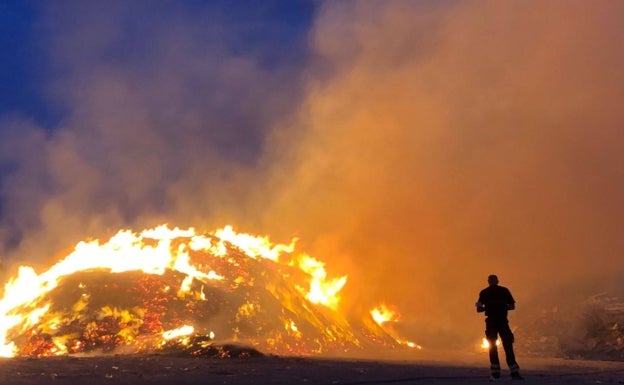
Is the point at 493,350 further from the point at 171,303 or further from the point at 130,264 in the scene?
the point at 130,264

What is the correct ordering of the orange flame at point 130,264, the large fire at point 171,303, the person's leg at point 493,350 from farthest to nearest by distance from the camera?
the orange flame at point 130,264 < the large fire at point 171,303 < the person's leg at point 493,350

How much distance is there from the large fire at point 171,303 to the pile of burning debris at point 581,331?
24.7ft

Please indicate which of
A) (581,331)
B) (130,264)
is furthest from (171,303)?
(581,331)

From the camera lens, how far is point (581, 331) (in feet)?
101

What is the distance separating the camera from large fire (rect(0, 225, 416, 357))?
23109 millimetres

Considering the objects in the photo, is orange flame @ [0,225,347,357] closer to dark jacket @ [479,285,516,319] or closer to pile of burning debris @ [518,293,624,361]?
pile of burning debris @ [518,293,624,361]

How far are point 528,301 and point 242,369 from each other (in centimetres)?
2943

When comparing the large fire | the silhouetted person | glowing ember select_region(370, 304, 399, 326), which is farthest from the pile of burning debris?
the silhouetted person

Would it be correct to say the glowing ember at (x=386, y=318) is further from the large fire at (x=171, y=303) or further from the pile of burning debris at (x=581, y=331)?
the pile of burning debris at (x=581, y=331)

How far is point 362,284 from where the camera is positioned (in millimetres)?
39094

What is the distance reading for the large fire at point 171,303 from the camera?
23.1m

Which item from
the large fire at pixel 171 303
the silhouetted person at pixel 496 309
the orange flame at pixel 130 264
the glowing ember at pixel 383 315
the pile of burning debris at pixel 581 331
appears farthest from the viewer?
the glowing ember at pixel 383 315

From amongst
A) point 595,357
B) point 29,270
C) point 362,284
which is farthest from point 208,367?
point 362,284

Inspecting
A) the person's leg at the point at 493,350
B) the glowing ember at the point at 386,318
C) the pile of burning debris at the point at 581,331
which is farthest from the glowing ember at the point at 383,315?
the person's leg at the point at 493,350
